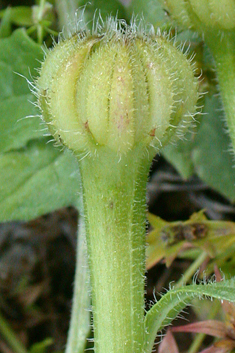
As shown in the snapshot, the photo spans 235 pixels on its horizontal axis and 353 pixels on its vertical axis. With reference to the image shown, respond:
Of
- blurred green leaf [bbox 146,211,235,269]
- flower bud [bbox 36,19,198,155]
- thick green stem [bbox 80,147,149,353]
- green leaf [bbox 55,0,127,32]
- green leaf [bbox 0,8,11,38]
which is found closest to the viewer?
flower bud [bbox 36,19,198,155]

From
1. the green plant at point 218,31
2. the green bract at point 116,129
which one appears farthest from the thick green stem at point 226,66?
the green bract at point 116,129

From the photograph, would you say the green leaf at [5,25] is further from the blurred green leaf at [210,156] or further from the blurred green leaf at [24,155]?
the blurred green leaf at [210,156]

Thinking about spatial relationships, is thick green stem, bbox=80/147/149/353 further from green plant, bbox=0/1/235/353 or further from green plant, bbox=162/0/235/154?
green plant, bbox=162/0/235/154

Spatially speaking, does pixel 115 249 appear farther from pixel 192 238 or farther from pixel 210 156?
pixel 210 156

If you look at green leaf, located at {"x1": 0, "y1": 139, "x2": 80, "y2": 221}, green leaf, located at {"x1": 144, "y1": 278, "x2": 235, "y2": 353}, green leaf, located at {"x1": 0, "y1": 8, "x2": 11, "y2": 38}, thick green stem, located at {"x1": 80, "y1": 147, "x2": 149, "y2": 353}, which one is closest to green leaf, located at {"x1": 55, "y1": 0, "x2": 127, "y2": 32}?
green leaf, located at {"x1": 0, "y1": 8, "x2": 11, "y2": 38}

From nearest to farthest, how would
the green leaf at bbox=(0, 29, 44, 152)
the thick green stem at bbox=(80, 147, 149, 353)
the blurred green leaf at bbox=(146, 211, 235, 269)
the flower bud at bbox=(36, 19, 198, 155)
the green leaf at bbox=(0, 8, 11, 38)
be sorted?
1. the flower bud at bbox=(36, 19, 198, 155)
2. the thick green stem at bbox=(80, 147, 149, 353)
3. the blurred green leaf at bbox=(146, 211, 235, 269)
4. the green leaf at bbox=(0, 29, 44, 152)
5. the green leaf at bbox=(0, 8, 11, 38)

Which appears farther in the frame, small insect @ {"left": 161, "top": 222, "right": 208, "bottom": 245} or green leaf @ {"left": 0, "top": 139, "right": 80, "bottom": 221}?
green leaf @ {"left": 0, "top": 139, "right": 80, "bottom": 221}
